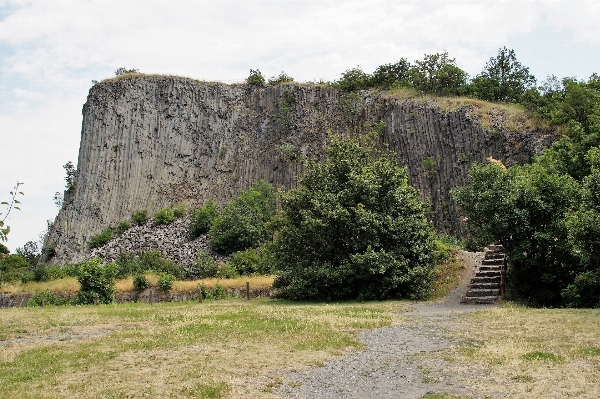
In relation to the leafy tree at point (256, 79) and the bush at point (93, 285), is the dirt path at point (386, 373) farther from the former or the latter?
the leafy tree at point (256, 79)

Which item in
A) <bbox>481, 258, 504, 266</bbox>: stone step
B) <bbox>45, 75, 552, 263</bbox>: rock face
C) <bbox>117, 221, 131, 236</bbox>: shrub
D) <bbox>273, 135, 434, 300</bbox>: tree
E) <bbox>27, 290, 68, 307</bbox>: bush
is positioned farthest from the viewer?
<bbox>45, 75, 552, 263</bbox>: rock face

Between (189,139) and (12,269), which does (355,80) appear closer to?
(189,139)

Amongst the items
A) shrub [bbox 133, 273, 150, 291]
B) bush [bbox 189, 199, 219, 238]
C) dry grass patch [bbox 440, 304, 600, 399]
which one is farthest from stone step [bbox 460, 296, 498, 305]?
bush [bbox 189, 199, 219, 238]

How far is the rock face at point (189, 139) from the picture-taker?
53.0 meters

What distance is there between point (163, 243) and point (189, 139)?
1262cm

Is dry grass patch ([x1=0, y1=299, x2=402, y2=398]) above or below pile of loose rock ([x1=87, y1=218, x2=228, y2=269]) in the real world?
below

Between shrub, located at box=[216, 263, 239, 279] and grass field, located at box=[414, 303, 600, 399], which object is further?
shrub, located at box=[216, 263, 239, 279]

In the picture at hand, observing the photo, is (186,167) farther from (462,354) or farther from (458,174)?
(462,354)

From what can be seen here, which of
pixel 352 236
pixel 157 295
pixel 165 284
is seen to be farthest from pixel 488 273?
pixel 157 295

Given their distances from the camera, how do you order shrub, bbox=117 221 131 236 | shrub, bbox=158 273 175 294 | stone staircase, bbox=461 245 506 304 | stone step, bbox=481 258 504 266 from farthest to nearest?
shrub, bbox=117 221 131 236 < shrub, bbox=158 273 175 294 < stone step, bbox=481 258 504 266 < stone staircase, bbox=461 245 506 304

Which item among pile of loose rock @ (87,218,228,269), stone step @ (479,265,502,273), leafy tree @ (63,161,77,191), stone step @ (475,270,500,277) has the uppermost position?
leafy tree @ (63,161,77,191)

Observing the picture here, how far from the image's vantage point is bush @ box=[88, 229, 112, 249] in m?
51.8

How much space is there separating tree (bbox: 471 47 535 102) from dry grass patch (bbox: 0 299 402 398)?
32402 mm

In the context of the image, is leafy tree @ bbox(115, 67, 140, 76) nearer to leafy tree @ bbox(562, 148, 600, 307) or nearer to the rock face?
the rock face
